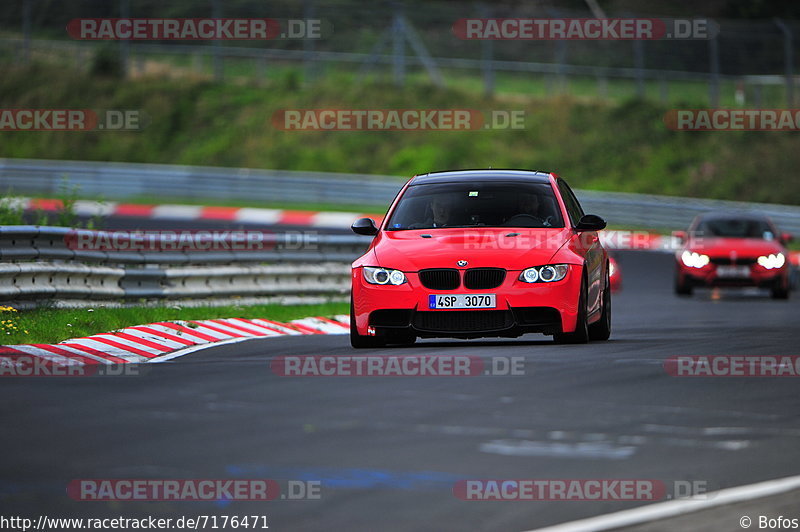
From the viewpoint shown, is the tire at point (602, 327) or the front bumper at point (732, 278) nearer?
the tire at point (602, 327)

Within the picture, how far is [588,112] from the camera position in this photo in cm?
4741

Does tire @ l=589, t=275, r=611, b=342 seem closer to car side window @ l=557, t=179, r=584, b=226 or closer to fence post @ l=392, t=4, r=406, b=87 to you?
car side window @ l=557, t=179, r=584, b=226

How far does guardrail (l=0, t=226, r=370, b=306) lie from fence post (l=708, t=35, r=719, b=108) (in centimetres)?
2354

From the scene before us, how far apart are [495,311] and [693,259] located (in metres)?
12.2

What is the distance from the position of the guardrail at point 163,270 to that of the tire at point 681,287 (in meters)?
6.14

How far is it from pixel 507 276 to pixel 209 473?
5.87m

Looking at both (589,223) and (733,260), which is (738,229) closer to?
(733,260)

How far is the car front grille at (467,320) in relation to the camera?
1232 centimetres

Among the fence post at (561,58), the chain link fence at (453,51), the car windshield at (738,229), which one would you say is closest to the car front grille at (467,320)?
the car windshield at (738,229)

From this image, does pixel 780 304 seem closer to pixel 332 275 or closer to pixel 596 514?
pixel 332 275

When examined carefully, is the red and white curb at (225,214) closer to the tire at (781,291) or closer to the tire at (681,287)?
the tire at (681,287)

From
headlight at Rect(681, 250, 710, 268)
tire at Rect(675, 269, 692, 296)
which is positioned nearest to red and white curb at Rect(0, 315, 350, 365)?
headlight at Rect(681, 250, 710, 268)

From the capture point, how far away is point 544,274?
40.6ft

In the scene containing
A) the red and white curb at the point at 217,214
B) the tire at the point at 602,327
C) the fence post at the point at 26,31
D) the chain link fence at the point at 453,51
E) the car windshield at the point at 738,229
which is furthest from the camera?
the fence post at the point at 26,31
